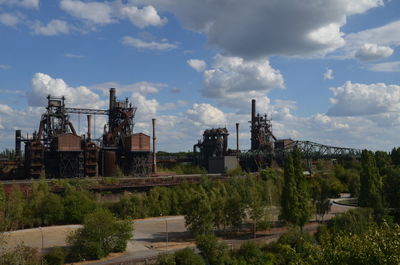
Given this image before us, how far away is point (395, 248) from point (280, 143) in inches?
3777

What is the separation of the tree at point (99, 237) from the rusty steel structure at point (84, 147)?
1616 inches

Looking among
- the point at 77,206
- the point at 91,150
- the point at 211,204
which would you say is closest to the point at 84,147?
the point at 91,150

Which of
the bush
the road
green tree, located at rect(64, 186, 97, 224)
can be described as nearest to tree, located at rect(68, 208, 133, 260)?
the road

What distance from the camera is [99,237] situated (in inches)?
1243

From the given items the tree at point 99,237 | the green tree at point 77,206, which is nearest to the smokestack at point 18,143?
the green tree at point 77,206

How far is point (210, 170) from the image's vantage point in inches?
3844

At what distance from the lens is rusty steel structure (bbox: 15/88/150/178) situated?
235 feet

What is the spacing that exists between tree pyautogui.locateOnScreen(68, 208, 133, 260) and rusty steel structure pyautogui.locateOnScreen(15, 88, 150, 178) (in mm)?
41050

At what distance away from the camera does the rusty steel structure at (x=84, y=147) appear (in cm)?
7150

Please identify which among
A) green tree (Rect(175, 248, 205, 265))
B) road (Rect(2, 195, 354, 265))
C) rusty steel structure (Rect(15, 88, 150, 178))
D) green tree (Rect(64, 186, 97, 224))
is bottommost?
road (Rect(2, 195, 354, 265))

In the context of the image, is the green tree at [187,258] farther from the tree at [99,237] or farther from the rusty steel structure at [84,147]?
the rusty steel structure at [84,147]

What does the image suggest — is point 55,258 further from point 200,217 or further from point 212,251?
point 200,217

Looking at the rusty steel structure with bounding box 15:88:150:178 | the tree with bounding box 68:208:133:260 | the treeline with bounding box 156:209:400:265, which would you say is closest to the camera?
the treeline with bounding box 156:209:400:265

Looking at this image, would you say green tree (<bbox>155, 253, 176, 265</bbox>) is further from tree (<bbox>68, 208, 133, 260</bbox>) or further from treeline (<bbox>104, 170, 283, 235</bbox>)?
treeline (<bbox>104, 170, 283, 235</bbox>)
